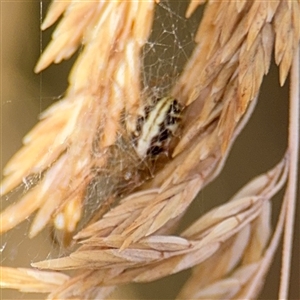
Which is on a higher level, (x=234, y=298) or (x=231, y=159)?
(x=231, y=159)

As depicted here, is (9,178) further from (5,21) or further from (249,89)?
(249,89)

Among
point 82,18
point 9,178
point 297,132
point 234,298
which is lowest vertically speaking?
point 234,298

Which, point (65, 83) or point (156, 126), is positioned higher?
point (65, 83)

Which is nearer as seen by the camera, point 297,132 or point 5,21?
point 5,21

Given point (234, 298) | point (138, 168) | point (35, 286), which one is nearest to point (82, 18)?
point (138, 168)
